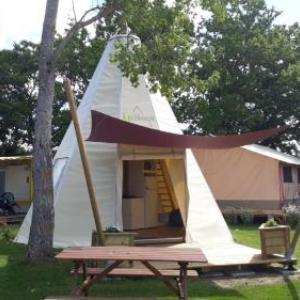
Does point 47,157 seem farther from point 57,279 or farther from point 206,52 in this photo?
point 206,52

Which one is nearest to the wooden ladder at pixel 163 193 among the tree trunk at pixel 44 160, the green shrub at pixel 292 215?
the tree trunk at pixel 44 160

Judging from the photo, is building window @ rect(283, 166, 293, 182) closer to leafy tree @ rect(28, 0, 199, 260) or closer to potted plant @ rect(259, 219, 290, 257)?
potted plant @ rect(259, 219, 290, 257)

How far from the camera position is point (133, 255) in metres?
5.45

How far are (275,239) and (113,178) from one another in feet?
12.5

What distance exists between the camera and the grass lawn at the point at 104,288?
6.73 metres

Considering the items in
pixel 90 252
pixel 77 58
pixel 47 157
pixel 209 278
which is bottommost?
pixel 209 278

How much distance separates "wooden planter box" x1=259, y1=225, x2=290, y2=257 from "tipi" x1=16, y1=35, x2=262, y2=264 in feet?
6.24

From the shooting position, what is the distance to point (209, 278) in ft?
26.1

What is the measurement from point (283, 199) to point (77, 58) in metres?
14.6

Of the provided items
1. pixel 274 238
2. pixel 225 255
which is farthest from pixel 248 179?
pixel 274 238

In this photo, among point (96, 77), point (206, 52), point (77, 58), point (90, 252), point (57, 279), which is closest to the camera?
point (90, 252)

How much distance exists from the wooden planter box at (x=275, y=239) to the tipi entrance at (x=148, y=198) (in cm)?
442

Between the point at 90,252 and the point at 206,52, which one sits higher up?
the point at 206,52

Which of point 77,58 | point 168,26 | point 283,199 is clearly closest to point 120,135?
point 168,26
